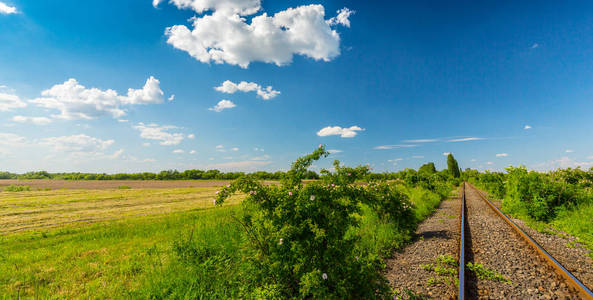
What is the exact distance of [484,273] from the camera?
5.06m

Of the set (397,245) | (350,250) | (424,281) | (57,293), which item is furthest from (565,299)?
(57,293)

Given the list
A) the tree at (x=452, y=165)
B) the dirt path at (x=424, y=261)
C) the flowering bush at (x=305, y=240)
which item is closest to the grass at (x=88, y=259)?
the flowering bush at (x=305, y=240)

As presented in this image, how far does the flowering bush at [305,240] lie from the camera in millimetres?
3203

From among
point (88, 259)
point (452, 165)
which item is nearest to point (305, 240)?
point (88, 259)

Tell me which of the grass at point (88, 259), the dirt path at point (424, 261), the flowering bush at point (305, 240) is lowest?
the grass at point (88, 259)

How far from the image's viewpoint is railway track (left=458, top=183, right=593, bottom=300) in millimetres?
4270

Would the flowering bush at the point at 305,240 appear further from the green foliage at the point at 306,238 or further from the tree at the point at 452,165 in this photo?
the tree at the point at 452,165

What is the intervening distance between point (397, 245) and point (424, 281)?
2294mm

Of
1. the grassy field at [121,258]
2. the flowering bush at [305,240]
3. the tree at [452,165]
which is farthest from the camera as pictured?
the tree at [452,165]

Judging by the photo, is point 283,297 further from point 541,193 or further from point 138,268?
point 541,193

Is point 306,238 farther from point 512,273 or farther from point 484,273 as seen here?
point 512,273

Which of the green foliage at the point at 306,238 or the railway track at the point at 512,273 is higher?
the green foliage at the point at 306,238

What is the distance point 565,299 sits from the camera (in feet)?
13.4

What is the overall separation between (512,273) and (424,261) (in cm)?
169
